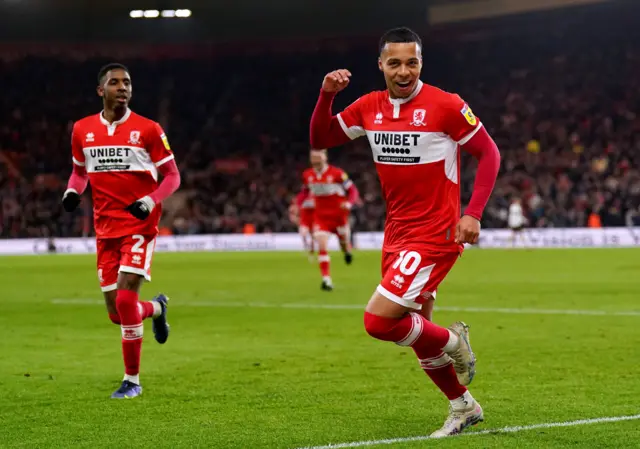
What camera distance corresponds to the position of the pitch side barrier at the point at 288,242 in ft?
124

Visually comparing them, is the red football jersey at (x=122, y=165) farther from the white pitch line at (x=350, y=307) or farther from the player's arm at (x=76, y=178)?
the white pitch line at (x=350, y=307)

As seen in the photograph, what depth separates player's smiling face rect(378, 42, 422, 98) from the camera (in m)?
6.36

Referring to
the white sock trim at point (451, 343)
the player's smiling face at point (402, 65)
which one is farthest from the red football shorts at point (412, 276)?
the player's smiling face at point (402, 65)

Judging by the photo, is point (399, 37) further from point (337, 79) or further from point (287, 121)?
point (287, 121)

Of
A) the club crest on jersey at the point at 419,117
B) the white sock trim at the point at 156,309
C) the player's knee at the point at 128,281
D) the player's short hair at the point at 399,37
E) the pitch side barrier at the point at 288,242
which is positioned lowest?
the pitch side barrier at the point at 288,242

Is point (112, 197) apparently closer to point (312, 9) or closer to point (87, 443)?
point (87, 443)

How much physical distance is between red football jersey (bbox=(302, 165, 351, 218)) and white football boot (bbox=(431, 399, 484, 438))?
14581 millimetres

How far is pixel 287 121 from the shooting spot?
49.7 metres

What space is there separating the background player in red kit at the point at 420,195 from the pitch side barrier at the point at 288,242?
31.8 m

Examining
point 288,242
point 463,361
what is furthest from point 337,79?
point 288,242

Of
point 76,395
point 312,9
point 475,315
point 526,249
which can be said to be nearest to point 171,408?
point 76,395

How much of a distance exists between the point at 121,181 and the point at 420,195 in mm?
3226

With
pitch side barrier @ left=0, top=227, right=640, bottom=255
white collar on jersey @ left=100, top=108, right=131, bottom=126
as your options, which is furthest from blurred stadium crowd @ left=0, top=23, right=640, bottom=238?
white collar on jersey @ left=100, top=108, right=131, bottom=126

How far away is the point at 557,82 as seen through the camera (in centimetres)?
4809
